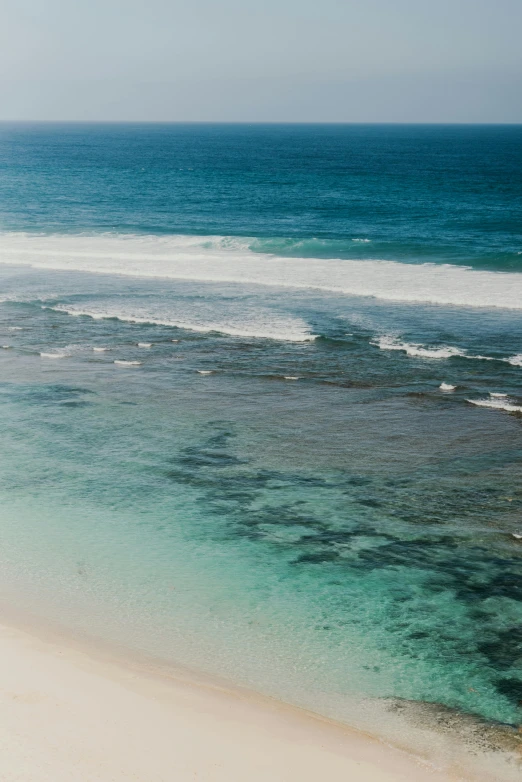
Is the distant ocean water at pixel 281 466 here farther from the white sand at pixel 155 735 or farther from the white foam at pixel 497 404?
the white sand at pixel 155 735

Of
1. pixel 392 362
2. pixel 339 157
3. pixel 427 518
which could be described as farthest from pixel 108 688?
pixel 339 157

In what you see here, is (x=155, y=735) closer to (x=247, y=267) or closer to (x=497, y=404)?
(x=497, y=404)

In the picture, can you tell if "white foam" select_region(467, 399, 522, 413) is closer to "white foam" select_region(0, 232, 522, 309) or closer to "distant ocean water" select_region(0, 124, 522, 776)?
"distant ocean water" select_region(0, 124, 522, 776)

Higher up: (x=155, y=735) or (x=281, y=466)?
(x=281, y=466)

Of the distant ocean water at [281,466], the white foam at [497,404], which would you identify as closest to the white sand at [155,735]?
the distant ocean water at [281,466]

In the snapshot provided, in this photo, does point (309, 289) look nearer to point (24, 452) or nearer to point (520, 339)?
point (520, 339)

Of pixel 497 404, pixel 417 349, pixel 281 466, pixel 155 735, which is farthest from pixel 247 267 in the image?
pixel 155 735
